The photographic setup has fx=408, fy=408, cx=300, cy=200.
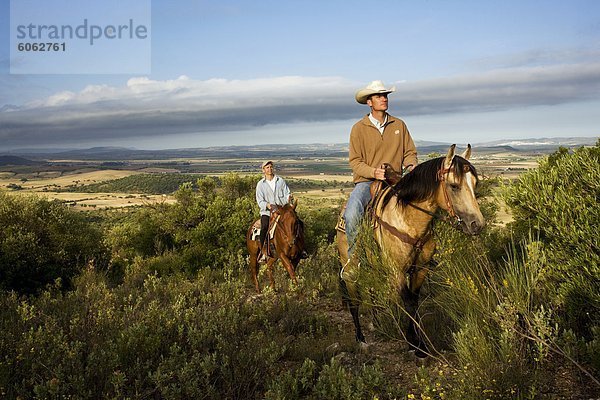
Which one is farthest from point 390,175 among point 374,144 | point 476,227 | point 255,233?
point 255,233

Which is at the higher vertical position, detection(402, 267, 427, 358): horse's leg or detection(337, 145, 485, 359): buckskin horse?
detection(337, 145, 485, 359): buckskin horse

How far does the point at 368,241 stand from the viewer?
5.22m

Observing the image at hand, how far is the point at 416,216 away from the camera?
17.3ft

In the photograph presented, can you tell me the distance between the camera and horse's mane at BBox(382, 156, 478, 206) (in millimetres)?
4641

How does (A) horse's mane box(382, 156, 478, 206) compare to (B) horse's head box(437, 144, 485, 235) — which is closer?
(B) horse's head box(437, 144, 485, 235)

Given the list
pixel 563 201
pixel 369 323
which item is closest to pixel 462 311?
pixel 563 201

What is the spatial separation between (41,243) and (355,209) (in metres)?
10.2

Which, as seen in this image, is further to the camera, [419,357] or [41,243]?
[41,243]

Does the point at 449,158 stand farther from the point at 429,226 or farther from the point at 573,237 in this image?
the point at 573,237

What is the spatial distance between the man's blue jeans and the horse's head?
59.2 inches

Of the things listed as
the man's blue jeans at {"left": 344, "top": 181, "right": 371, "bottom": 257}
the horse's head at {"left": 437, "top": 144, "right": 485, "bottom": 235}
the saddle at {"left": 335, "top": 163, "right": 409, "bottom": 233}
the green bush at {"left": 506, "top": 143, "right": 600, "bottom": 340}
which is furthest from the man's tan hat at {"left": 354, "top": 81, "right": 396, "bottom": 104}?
the green bush at {"left": 506, "top": 143, "right": 600, "bottom": 340}

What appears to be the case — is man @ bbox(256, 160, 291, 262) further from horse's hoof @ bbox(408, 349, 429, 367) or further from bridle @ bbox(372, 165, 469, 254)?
horse's hoof @ bbox(408, 349, 429, 367)

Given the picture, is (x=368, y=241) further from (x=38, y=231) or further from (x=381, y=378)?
(x=38, y=231)

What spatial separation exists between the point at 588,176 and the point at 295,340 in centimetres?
430
